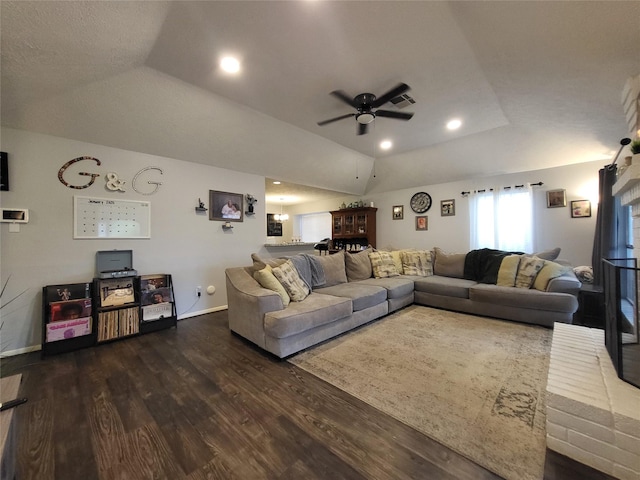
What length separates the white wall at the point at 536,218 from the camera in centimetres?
421

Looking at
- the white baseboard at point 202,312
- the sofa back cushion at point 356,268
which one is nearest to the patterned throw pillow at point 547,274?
the sofa back cushion at point 356,268

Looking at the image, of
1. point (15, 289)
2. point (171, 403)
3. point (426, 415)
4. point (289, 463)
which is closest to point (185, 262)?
point (15, 289)

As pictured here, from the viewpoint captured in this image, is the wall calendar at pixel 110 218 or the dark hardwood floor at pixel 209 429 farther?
the wall calendar at pixel 110 218

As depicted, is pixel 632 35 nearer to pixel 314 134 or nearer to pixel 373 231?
pixel 314 134

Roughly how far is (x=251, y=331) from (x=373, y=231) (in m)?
4.76

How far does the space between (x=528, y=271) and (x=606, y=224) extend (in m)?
1.41

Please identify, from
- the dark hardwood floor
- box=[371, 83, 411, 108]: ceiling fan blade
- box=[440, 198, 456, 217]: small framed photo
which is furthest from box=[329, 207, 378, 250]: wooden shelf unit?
the dark hardwood floor

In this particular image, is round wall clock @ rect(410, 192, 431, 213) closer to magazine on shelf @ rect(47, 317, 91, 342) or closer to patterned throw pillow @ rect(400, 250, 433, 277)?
patterned throw pillow @ rect(400, 250, 433, 277)

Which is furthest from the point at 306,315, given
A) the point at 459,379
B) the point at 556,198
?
the point at 556,198

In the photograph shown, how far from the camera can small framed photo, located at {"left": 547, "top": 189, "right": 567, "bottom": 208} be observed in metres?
4.36

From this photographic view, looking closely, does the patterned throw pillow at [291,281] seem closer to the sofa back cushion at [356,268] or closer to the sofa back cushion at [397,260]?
the sofa back cushion at [356,268]

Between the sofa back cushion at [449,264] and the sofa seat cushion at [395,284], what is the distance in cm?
73

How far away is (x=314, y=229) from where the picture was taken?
866cm

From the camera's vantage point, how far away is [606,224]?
3.63 m
